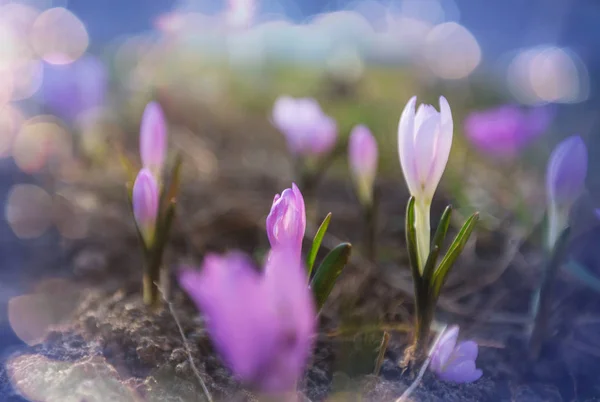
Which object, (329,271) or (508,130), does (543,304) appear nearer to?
(329,271)

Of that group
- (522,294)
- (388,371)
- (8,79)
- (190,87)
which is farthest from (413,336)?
(190,87)

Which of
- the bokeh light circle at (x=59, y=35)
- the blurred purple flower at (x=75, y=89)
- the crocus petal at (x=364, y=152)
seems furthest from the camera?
the bokeh light circle at (x=59, y=35)

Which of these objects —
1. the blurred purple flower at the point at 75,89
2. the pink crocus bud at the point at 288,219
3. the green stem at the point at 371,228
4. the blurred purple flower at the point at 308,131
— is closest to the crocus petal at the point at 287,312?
the pink crocus bud at the point at 288,219

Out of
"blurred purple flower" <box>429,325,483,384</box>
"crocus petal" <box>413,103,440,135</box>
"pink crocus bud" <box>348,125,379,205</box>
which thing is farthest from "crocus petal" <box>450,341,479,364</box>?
"pink crocus bud" <box>348,125,379,205</box>

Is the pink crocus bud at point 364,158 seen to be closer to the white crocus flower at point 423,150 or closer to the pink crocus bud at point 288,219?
the white crocus flower at point 423,150

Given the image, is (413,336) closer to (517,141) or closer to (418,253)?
(418,253)

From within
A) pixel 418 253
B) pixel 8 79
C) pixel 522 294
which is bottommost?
pixel 522 294
